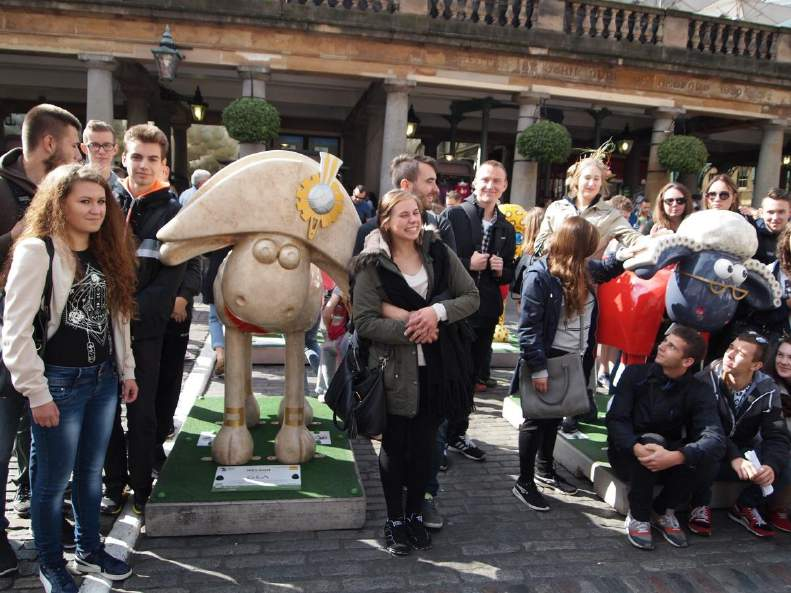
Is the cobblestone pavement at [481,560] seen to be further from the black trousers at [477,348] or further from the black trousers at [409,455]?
the black trousers at [477,348]

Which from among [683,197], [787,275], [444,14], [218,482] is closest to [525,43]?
[444,14]

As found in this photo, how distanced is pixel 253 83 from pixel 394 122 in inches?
108

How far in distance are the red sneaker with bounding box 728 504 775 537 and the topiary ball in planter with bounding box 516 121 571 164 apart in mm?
8862

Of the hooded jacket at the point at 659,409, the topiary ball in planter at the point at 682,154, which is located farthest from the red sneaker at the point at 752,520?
the topiary ball in planter at the point at 682,154

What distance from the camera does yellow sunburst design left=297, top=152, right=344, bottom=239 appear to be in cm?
330

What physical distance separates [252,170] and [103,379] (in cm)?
130

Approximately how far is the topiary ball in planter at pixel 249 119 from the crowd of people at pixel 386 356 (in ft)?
23.2

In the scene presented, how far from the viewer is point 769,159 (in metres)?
14.0

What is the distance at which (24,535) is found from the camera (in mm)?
3174

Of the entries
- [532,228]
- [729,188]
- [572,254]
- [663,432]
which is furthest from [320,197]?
[729,188]

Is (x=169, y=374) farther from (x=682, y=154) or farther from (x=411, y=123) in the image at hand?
(x=682, y=154)

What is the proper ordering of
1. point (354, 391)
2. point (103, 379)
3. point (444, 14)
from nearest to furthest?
1. point (103, 379)
2. point (354, 391)
3. point (444, 14)

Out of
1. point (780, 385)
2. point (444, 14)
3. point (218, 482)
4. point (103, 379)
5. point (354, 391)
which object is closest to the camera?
point (103, 379)

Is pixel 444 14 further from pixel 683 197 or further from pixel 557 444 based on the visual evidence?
pixel 557 444
